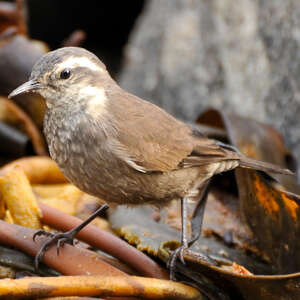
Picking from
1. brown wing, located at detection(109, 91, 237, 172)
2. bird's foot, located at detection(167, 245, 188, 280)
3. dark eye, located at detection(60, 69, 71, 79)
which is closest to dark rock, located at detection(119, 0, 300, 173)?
brown wing, located at detection(109, 91, 237, 172)

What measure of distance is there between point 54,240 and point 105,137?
0.58 meters

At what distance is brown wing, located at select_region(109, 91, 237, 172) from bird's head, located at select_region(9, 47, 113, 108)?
14cm

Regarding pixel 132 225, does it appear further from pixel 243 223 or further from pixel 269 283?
pixel 269 283

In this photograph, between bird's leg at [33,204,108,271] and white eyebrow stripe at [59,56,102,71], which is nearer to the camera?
bird's leg at [33,204,108,271]

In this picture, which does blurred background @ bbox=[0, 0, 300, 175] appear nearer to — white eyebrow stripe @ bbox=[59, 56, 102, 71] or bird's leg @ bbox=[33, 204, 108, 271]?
white eyebrow stripe @ bbox=[59, 56, 102, 71]

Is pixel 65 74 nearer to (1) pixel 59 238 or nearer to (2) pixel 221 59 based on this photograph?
(1) pixel 59 238

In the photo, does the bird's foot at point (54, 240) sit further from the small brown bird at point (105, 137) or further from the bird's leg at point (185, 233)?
the bird's leg at point (185, 233)

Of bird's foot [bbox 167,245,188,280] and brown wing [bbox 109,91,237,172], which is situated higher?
brown wing [bbox 109,91,237,172]

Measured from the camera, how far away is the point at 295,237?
3.17m

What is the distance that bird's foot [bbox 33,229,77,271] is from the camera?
9.43ft

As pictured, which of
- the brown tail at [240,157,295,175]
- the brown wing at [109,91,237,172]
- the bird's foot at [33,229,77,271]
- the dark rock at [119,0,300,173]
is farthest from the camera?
the dark rock at [119,0,300,173]

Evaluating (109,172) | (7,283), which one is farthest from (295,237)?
(7,283)

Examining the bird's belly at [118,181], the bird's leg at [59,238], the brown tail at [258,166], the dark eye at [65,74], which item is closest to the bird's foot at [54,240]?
the bird's leg at [59,238]

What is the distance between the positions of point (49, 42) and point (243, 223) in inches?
191
